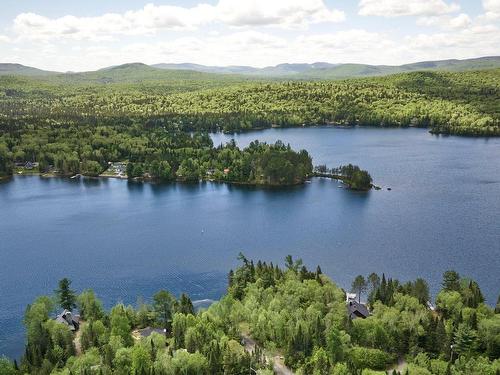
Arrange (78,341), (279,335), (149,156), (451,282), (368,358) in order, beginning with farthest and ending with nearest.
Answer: (149,156) < (451,282) < (78,341) < (279,335) < (368,358)

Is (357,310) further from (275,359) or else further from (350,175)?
(350,175)

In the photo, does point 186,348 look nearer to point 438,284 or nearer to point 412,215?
point 438,284

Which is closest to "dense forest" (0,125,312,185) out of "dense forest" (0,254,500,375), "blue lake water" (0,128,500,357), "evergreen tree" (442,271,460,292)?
"blue lake water" (0,128,500,357)

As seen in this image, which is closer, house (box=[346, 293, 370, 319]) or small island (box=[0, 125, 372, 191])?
house (box=[346, 293, 370, 319])

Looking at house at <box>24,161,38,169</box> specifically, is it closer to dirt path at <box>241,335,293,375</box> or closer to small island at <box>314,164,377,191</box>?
small island at <box>314,164,377,191</box>

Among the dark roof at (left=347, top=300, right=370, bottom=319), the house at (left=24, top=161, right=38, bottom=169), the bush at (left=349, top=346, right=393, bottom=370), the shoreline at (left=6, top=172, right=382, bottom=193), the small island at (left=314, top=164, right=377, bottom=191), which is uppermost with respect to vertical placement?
the small island at (left=314, top=164, right=377, bottom=191)

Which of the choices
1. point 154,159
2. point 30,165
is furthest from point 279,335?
point 30,165
